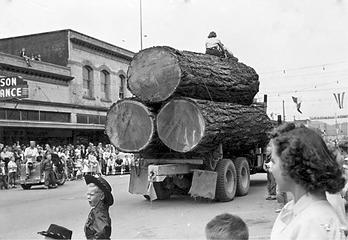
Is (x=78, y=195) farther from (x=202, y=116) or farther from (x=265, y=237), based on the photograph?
(x=265, y=237)

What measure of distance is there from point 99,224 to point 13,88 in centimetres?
1724

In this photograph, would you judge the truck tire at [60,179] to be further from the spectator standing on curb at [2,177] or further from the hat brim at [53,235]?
the hat brim at [53,235]

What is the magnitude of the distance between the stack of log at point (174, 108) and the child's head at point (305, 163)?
7188 millimetres

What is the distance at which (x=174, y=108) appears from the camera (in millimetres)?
9352

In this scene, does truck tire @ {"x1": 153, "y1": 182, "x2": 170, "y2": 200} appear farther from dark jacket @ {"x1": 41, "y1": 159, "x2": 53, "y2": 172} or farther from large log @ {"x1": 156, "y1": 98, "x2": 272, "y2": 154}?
dark jacket @ {"x1": 41, "y1": 159, "x2": 53, "y2": 172}

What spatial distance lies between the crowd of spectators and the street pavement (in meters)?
4.77

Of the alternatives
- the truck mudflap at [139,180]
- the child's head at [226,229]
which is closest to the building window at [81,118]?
the truck mudflap at [139,180]

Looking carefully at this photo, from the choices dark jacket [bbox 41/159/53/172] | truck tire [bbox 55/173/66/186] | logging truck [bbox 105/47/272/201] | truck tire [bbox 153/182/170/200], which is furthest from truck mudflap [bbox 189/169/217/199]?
truck tire [bbox 55/173/66/186]

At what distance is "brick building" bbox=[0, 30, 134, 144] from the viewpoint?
22.4 m

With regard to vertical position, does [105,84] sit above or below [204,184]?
above

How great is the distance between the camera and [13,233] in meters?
7.55

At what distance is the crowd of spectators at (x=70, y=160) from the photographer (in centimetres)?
1716

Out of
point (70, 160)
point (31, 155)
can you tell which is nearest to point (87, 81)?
point (70, 160)

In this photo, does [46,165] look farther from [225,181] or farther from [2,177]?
[225,181]
